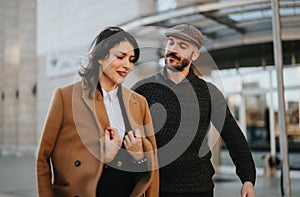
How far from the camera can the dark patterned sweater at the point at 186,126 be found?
5.71ft

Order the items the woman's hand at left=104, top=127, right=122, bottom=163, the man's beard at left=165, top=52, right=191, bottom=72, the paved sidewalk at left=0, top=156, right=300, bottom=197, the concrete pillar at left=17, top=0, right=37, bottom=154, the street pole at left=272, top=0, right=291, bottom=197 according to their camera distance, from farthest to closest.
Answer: the concrete pillar at left=17, top=0, right=37, bottom=154 → the paved sidewalk at left=0, top=156, right=300, bottom=197 → the street pole at left=272, top=0, right=291, bottom=197 → the man's beard at left=165, top=52, right=191, bottom=72 → the woman's hand at left=104, top=127, right=122, bottom=163

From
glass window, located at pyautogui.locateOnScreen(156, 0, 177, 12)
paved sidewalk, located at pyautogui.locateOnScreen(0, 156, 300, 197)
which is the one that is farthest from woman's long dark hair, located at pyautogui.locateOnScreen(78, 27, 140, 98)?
glass window, located at pyautogui.locateOnScreen(156, 0, 177, 12)

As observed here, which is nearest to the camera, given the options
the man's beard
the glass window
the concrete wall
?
the man's beard

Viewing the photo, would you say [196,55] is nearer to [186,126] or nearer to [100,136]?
[186,126]

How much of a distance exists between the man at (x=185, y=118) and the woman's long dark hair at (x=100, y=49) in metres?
0.21

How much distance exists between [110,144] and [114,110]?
0.48ft

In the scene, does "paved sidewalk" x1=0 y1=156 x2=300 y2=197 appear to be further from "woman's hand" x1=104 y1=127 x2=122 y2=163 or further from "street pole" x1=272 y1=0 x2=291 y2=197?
"woman's hand" x1=104 y1=127 x2=122 y2=163

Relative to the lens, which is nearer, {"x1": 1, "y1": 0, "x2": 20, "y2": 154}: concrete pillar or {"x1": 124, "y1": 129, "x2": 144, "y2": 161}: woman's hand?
{"x1": 124, "y1": 129, "x2": 144, "y2": 161}: woman's hand

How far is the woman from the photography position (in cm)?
150

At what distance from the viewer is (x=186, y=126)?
68.8 inches

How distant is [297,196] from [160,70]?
577cm

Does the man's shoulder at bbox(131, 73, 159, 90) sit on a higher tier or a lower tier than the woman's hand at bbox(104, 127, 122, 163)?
higher

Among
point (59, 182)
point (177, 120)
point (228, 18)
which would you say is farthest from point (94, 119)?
point (228, 18)

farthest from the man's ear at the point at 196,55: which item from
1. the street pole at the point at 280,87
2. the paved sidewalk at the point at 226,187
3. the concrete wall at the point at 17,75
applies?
the concrete wall at the point at 17,75
